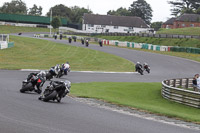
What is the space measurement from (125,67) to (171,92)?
72.6ft

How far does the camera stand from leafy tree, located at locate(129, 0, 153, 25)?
170 metres

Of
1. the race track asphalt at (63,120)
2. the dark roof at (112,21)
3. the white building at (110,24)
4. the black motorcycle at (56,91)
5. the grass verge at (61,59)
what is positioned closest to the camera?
the race track asphalt at (63,120)

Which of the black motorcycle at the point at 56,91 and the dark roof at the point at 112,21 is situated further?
the dark roof at the point at 112,21

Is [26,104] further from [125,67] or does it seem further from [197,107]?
[125,67]

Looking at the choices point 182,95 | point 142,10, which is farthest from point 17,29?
point 182,95

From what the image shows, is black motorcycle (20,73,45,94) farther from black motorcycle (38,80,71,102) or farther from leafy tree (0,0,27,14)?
leafy tree (0,0,27,14)

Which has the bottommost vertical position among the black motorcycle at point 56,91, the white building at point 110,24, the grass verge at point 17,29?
the black motorcycle at point 56,91

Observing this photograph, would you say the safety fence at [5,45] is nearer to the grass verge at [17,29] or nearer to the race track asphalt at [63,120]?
the race track asphalt at [63,120]

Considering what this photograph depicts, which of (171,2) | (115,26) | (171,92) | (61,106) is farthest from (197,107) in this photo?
(171,2)

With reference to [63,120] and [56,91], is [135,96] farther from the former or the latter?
[63,120]

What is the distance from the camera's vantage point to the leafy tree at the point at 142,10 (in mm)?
169625

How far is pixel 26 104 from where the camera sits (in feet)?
45.3

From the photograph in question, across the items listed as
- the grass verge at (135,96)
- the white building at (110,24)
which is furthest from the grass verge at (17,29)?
the grass verge at (135,96)

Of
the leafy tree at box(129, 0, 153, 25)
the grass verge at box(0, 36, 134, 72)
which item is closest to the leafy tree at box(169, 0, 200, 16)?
the leafy tree at box(129, 0, 153, 25)
